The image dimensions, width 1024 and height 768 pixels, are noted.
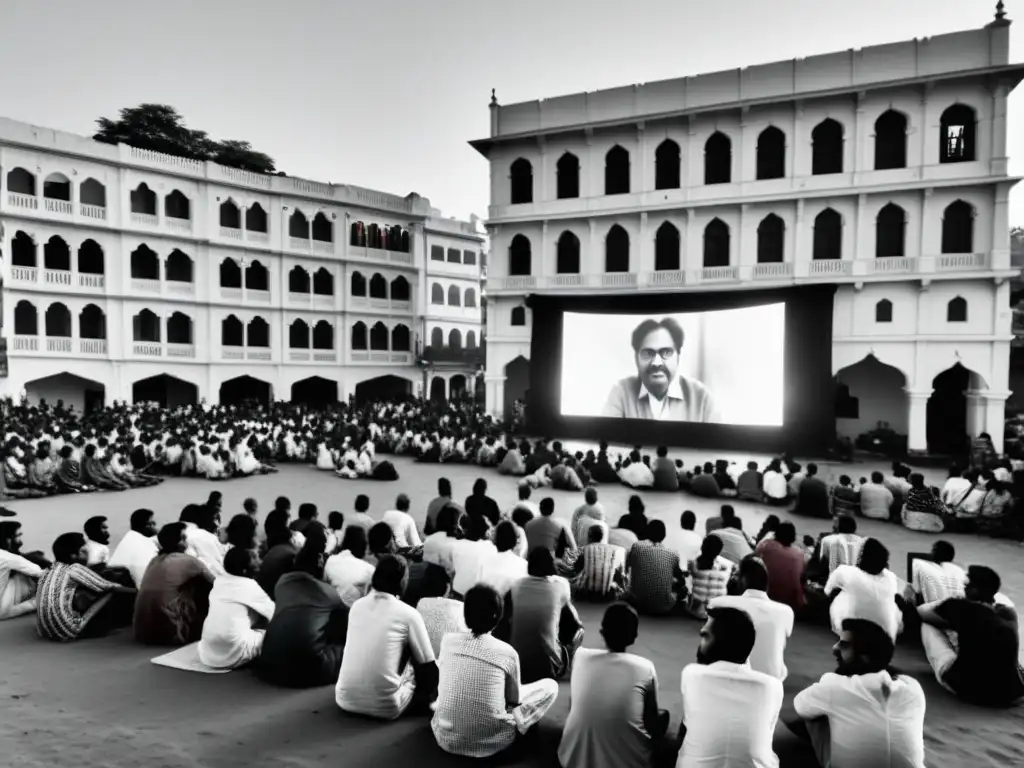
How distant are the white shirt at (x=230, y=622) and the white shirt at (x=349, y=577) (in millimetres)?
710

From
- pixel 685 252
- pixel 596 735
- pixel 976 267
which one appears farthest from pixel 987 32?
pixel 596 735

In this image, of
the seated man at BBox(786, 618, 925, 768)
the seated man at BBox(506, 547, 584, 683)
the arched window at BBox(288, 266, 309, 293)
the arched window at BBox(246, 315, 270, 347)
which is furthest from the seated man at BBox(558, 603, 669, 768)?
the arched window at BBox(288, 266, 309, 293)

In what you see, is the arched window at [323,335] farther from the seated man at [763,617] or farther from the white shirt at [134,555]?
the seated man at [763,617]

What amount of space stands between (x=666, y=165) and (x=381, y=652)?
2215cm

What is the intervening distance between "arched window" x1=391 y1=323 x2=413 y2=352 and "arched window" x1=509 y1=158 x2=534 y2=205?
1171 cm

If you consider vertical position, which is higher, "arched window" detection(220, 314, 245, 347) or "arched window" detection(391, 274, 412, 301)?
"arched window" detection(391, 274, 412, 301)

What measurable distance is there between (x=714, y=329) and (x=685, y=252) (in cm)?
439

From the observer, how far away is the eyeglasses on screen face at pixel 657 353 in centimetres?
2002

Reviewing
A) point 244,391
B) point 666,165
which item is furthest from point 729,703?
point 244,391

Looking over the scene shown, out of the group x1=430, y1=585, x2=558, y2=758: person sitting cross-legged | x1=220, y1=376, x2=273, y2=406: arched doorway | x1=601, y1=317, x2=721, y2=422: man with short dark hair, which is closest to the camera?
x1=430, y1=585, x2=558, y2=758: person sitting cross-legged

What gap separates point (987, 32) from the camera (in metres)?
19.0

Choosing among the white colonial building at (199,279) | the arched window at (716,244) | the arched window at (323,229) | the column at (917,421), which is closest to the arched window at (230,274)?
the white colonial building at (199,279)

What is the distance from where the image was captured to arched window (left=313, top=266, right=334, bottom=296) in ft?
106

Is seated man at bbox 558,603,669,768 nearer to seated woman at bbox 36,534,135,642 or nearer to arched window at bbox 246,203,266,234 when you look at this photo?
seated woman at bbox 36,534,135,642
